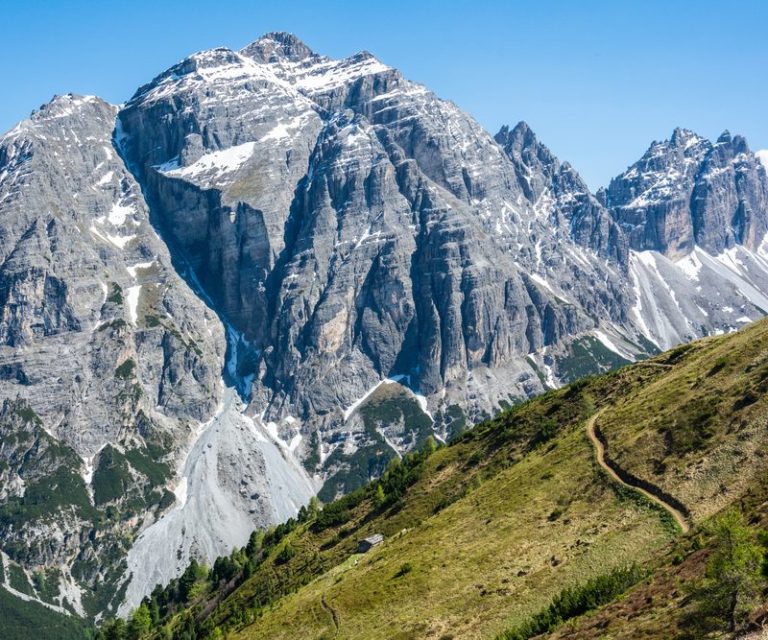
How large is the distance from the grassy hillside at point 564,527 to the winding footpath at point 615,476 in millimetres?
635

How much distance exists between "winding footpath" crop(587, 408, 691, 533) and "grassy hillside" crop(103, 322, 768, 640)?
0.64 m

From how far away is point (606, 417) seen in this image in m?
122

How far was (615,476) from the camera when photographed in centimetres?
9788

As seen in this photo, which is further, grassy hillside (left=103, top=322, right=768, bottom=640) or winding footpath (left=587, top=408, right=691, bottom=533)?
winding footpath (left=587, top=408, right=691, bottom=533)

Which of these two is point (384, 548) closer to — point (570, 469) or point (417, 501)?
point (417, 501)

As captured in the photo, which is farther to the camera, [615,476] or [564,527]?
[615,476]

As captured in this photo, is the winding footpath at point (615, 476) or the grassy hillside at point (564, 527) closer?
the grassy hillside at point (564, 527)

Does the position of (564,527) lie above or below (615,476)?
below

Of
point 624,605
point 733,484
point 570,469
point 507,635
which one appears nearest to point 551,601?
point 507,635

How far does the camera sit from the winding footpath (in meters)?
81.3

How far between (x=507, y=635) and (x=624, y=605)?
13.4m

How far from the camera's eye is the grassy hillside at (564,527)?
69.8 meters

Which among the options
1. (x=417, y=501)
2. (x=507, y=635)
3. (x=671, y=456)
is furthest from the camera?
(x=417, y=501)

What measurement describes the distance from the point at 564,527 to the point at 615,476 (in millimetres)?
11210
